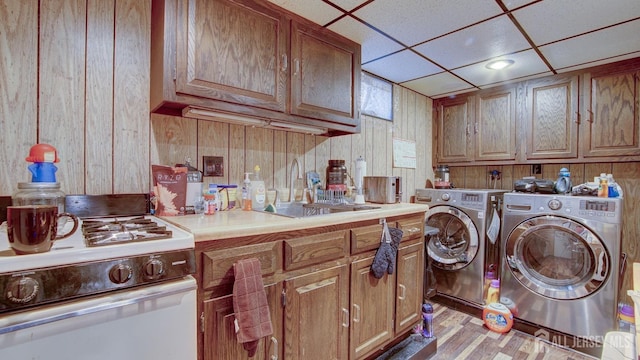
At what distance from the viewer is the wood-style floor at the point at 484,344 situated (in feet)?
6.50

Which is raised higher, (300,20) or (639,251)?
(300,20)

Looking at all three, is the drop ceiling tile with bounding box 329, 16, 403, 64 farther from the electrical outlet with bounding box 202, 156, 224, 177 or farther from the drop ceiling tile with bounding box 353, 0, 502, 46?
the electrical outlet with bounding box 202, 156, 224, 177

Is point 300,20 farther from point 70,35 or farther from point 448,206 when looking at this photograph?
point 448,206

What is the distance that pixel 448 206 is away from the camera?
2.75 metres

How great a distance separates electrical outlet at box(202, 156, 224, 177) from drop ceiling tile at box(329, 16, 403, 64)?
1067 millimetres

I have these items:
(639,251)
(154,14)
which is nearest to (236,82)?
(154,14)

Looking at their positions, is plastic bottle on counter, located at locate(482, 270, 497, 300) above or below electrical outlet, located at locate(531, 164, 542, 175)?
below

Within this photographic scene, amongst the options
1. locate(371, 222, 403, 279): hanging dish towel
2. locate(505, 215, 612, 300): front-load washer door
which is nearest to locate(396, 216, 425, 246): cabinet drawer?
locate(371, 222, 403, 279): hanging dish towel

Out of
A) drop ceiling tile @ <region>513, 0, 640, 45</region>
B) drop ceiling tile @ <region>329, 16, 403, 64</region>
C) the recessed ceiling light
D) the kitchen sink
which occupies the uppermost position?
drop ceiling tile @ <region>329, 16, 403, 64</region>

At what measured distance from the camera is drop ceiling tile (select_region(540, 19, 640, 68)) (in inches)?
73.8

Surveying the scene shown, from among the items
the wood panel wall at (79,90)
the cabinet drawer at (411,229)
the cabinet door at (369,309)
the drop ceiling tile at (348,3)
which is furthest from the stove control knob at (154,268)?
the drop ceiling tile at (348,3)

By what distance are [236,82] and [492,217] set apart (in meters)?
2.34

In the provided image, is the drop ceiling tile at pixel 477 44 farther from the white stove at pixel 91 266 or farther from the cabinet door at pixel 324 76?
the white stove at pixel 91 266

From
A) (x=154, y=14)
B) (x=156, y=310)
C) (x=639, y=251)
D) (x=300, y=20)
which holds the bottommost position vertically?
(x=639, y=251)
